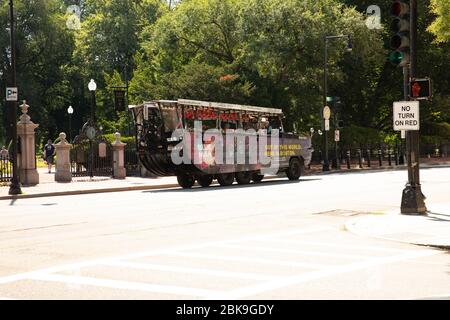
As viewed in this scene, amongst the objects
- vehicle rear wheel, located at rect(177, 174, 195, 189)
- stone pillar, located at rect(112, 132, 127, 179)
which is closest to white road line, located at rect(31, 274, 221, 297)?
vehicle rear wheel, located at rect(177, 174, 195, 189)

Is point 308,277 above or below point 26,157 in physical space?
below

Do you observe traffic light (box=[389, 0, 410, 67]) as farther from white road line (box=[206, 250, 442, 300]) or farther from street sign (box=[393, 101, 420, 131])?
white road line (box=[206, 250, 442, 300])

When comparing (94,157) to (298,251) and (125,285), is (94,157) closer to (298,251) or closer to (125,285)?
(298,251)

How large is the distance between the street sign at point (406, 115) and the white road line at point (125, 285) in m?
9.51

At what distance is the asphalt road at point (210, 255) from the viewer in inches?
317

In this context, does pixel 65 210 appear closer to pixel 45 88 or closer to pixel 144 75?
pixel 144 75

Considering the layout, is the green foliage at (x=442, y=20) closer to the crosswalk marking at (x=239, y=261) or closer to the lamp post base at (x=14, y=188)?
the lamp post base at (x=14, y=188)

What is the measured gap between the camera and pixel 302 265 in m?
9.75

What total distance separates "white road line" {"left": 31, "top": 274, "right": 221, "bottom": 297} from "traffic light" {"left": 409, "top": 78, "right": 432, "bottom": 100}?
9.83 metres

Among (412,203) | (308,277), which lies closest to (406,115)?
(412,203)

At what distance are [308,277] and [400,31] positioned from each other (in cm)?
891

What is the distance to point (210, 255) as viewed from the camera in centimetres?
1070
